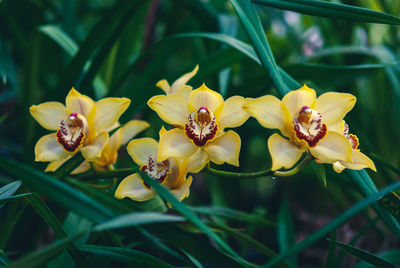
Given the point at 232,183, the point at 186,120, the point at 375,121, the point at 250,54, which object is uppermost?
the point at 250,54

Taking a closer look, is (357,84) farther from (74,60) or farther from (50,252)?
(50,252)

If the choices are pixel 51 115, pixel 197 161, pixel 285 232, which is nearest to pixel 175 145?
pixel 197 161

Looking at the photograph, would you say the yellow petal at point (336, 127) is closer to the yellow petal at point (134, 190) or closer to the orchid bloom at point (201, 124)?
the orchid bloom at point (201, 124)

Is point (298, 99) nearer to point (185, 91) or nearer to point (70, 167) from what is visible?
point (185, 91)

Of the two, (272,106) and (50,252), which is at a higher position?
(272,106)

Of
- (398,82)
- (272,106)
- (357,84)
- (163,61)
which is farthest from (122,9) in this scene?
(357,84)

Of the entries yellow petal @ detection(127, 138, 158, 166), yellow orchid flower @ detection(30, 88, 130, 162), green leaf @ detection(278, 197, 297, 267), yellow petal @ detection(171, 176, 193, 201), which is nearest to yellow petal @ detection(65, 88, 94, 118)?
yellow orchid flower @ detection(30, 88, 130, 162)

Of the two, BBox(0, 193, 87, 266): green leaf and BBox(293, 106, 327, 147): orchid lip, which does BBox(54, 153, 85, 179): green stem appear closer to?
BBox(0, 193, 87, 266): green leaf
